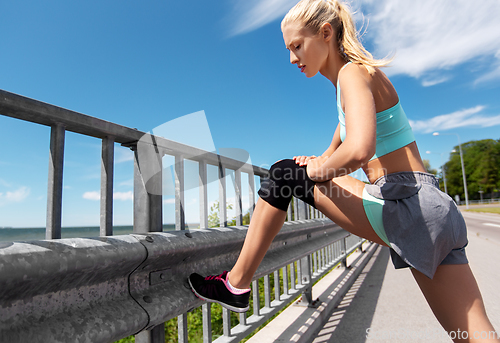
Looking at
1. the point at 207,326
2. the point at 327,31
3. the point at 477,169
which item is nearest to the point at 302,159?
the point at 327,31

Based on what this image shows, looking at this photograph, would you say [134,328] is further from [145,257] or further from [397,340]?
[397,340]

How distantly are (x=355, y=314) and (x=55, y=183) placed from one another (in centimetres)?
349

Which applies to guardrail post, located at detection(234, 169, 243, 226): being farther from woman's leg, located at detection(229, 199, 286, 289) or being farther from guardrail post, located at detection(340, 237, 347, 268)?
guardrail post, located at detection(340, 237, 347, 268)

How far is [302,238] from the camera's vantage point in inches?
129

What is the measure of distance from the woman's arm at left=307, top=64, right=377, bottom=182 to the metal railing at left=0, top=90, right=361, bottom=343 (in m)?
0.78

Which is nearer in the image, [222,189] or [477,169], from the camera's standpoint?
[222,189]

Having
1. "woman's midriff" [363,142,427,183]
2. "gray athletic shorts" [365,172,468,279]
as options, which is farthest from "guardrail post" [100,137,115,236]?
"woman's midriff" [363,142,427,183]

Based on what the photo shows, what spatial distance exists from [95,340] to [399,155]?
157 cm

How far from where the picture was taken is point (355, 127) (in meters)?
1.43

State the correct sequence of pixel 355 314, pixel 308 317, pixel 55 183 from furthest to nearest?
pixel 355 314 < pixel 308 317 < pixel 55 183

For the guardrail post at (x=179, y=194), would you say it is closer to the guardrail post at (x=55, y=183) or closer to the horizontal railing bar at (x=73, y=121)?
the horizontal railing bar at (x=73, y=121)

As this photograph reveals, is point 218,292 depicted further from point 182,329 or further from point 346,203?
point 346,203

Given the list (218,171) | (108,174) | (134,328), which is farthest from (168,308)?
(218,171)

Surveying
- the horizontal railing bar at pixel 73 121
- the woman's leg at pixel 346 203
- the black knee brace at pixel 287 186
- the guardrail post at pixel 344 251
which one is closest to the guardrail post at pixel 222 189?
the horizontal railing bar at pixel 73 121
